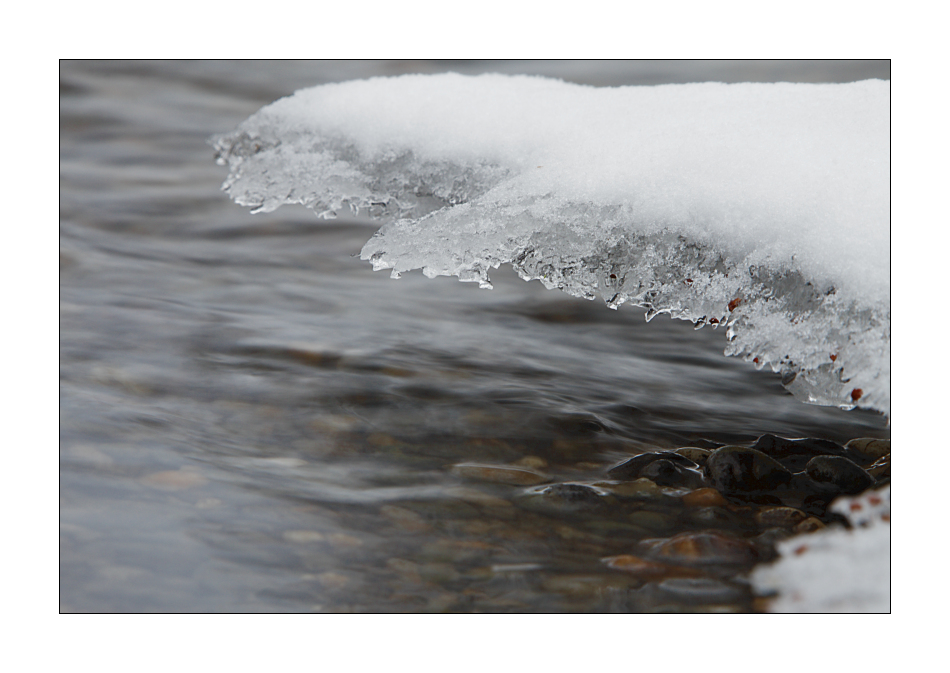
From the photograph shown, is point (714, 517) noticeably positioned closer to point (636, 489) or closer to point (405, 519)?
point (636, 489)

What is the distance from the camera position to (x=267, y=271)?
4.41m

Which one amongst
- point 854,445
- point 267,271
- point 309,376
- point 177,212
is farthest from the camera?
point 177,212

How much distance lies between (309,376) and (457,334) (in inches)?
34.0

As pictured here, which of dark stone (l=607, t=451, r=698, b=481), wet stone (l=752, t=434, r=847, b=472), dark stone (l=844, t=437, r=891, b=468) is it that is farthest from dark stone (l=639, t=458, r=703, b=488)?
dark stone (l=844, t=437, r=891, b=468)

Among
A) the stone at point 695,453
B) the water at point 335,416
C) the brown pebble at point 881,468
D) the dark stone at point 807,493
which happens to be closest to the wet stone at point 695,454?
the stone at point 695,453

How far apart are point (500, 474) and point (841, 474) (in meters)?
1.02

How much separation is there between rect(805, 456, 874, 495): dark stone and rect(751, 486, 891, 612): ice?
0.23m

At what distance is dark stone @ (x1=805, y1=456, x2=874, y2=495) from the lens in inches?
87.4

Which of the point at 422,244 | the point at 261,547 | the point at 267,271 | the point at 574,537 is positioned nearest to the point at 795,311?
the point at 574,537

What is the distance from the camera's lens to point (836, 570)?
1740mm

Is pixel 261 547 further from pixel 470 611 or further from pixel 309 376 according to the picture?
pixel 309 376

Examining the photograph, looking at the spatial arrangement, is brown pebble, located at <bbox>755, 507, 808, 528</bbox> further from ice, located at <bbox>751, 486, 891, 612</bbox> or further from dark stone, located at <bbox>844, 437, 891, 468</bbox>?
dark stone, located at <bbox>844, 437, 891, 468</bbox>

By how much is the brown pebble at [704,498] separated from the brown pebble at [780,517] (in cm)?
12

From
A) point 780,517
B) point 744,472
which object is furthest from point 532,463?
point 780,517
